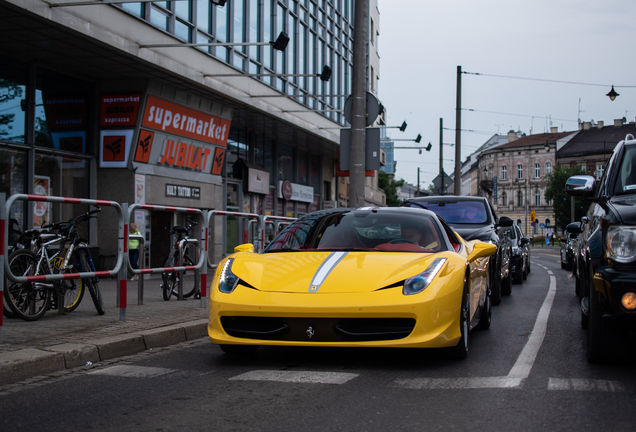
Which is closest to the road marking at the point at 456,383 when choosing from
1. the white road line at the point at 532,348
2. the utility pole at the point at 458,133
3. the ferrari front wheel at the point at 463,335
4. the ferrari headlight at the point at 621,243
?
the white road line at the point at 532,348

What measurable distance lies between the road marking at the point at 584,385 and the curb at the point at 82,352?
3.62 metres

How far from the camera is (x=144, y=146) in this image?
54.9 ft

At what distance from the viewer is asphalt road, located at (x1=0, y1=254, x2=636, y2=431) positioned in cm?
386

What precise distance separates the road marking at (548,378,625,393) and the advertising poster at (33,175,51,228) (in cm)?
1077

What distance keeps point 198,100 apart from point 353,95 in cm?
677

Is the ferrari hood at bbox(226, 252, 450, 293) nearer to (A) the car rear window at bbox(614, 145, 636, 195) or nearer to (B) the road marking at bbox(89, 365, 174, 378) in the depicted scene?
(B) the road marking at bbox(89, 365, 174, 378)

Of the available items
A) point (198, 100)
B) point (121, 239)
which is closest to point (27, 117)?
point (198, 100)

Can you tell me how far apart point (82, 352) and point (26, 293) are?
2176 millimetres

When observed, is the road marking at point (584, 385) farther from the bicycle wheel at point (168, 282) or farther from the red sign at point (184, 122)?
the red sign at point (184, 122)

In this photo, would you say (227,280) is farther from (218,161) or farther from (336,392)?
(218,161)

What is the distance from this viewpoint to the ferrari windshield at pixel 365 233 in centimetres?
636

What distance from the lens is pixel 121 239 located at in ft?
25.1

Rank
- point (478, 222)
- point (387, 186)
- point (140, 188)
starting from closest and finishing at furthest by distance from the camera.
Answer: point (478, 222)
point (140, 188)
point (387, 186)

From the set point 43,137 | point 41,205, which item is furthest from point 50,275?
point 43,137
